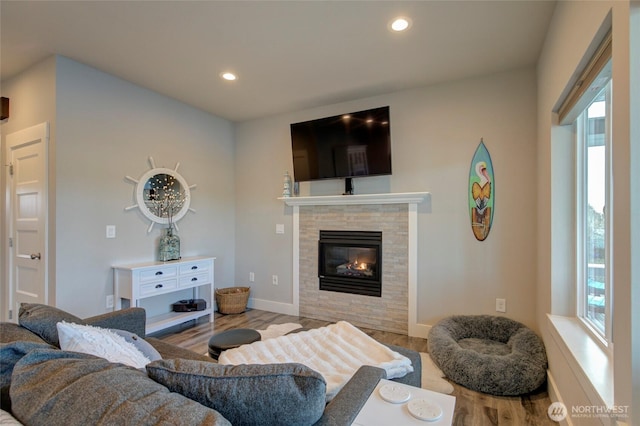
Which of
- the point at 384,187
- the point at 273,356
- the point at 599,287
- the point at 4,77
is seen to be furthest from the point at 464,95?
the point at 4,77

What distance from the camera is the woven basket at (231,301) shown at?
3918 millimetres

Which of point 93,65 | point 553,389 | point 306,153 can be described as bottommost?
point 553,389

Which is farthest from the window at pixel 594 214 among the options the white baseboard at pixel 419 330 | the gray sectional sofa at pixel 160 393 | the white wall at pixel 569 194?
the gray sectional sofa at pixel 160 393

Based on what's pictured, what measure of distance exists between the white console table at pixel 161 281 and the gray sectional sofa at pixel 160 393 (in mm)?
2108

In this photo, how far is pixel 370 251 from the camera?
352 centimetres

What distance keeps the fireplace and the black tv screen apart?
2.33 ft

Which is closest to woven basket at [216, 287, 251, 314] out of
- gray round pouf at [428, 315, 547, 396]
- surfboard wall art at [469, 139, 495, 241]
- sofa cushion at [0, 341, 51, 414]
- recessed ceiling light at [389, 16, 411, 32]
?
gray round pouf at [428, 315, 547, 396]

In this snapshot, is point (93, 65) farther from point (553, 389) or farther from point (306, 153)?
point (553, 389)

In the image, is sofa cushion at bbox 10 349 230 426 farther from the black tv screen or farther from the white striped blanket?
the black tv screen

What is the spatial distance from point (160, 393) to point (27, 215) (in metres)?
3.27

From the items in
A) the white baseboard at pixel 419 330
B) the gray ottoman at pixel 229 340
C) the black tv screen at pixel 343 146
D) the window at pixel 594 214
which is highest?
the black tv screen at pixel 343 146

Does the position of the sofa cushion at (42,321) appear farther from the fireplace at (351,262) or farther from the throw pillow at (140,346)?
the fireplace at (351,262)

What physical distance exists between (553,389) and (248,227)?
3.56 metres

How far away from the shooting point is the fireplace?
3445 mm
